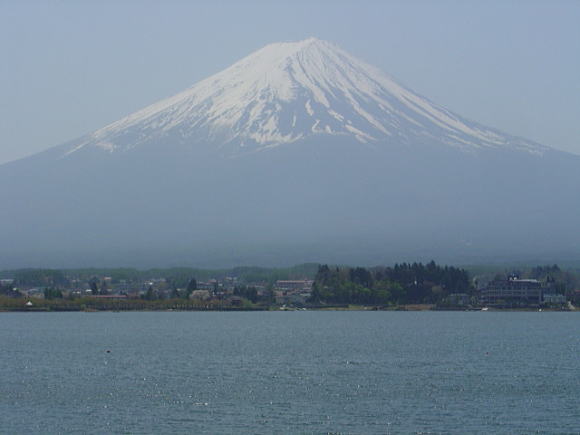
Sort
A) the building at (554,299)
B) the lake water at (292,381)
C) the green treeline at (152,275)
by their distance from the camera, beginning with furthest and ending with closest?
the green treeline at (152,275) → the building at (554,299) → the lake water at (292,381)

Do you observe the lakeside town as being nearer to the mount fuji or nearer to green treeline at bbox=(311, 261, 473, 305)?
green treeline at bbox=(311, 261, 473, 305)

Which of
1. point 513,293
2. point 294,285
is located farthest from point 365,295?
point 294,285

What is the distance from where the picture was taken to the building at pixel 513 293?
10012 cm

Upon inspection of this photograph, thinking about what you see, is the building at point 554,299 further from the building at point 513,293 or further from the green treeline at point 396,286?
the green treeline at point 396,286

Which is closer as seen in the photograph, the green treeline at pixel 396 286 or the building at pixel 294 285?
the green treeline at pixel 396 286

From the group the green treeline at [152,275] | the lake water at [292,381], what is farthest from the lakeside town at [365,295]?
the lake water at [292,381]

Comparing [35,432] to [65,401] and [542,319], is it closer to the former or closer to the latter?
[65,401]

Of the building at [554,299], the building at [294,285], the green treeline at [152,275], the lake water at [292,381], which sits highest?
the green treeline at [152,275]

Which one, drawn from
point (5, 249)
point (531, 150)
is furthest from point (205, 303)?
point (531, 150)

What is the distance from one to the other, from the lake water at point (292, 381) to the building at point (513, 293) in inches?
1276

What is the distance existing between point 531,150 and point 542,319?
372 feet

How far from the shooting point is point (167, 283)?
125 m

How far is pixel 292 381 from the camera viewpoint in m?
40.0

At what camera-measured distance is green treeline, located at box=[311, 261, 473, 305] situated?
100875 mm
